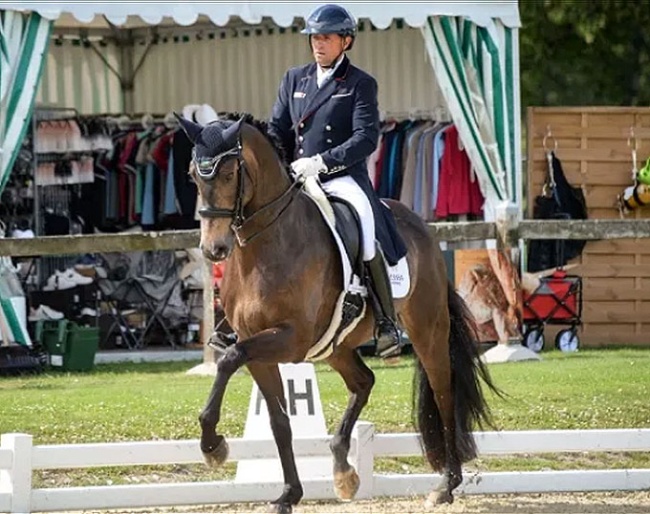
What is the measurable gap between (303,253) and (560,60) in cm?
1600

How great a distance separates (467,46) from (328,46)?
25.2 ft

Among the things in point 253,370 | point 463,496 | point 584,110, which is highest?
point 584,110

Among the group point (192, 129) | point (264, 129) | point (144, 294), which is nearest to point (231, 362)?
point (192, 129)

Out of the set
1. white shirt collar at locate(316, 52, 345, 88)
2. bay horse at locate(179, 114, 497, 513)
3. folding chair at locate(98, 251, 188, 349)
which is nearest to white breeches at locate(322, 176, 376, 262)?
bay horse at locate(179, 114, 497, 513)

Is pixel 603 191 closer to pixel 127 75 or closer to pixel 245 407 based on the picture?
pixel 127 75

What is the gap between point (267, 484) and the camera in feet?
30.4

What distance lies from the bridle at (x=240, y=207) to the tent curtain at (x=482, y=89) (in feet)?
25.8

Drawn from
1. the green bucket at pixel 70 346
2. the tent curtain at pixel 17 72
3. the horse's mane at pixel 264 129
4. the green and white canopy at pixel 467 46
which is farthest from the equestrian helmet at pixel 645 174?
the horse's mane at pixel 264 129

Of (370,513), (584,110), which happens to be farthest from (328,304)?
(584,110)

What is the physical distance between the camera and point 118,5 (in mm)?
15484

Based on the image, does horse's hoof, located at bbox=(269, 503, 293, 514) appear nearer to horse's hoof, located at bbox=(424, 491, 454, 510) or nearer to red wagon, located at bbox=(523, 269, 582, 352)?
horse's hoof, located at bbox=(424, 491, 454, 510)

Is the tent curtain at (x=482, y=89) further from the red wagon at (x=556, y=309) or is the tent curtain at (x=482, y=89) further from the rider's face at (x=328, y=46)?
the rider's face at (x=328, y=46)

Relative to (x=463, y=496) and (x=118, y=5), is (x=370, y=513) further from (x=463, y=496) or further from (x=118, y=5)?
(x=118, y=5)

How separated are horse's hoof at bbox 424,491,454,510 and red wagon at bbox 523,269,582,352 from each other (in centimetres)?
723
